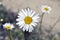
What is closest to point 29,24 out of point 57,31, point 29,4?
point 57,31

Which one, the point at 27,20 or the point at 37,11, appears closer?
the point at 27,20

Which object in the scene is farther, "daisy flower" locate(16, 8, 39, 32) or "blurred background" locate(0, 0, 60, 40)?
"blurred background" locate(0, 0, 60, 40)

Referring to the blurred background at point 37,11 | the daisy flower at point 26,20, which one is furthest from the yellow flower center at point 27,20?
the blurred background at point 37,11

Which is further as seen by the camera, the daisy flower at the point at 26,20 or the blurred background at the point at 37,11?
the blurred background at the point at 37,11

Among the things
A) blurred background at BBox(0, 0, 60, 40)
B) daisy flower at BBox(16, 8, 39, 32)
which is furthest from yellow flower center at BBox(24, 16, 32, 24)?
blurred background at BBox(0, 0, 60, 40)

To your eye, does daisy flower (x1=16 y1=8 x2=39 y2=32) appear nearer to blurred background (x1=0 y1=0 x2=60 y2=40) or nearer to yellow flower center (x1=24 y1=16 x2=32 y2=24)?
yellow flower center (x1=24 y1=16 x2=32 y2=24)

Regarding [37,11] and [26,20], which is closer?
[26,20]

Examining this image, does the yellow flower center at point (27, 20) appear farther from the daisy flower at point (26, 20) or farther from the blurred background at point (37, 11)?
the blurred background at point (37, 11)

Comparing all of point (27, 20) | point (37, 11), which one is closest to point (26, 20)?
point (27, 20)

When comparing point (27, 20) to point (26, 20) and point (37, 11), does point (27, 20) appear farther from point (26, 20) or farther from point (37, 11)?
point (37, 11)

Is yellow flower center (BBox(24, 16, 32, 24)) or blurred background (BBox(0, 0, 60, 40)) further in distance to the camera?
blurred background (BBox(0, 0, 60, 40))

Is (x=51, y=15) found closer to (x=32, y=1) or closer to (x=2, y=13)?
(x=32, y=1)
